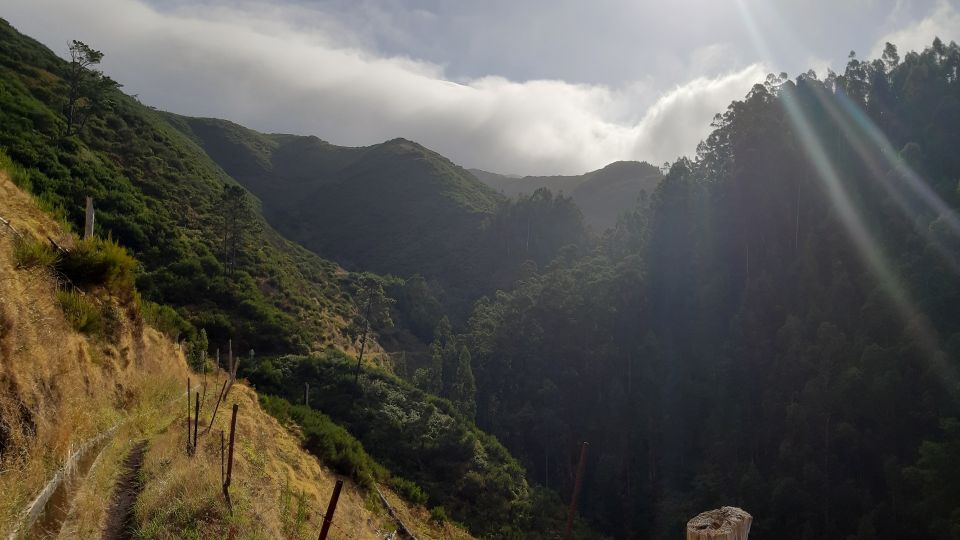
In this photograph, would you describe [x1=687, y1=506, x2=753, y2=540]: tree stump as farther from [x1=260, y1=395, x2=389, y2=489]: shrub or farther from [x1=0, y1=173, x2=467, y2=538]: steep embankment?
[x1=260, y1=395, x2=389, y2=489]: shrub

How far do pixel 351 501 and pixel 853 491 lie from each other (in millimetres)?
43648

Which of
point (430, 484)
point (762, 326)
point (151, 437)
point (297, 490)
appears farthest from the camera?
point (762, 326)

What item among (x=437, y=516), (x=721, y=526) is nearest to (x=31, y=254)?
(x=721, y=526)

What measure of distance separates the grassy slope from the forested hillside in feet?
87.5

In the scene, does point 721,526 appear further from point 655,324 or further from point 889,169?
point 655,324

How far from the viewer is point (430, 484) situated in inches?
1209

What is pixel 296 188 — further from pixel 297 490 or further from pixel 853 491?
pixel 297 490

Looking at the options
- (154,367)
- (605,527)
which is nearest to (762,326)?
(605,527)

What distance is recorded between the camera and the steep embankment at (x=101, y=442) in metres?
6.80

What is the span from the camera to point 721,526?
9.77 feet

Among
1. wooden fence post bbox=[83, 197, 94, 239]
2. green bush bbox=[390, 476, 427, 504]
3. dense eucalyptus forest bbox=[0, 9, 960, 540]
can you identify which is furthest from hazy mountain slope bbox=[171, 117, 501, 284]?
wooden fence post bbox=[83, 197, 94, 239]

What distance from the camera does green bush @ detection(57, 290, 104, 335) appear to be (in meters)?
10.2

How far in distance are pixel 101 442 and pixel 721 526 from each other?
947 centimetres

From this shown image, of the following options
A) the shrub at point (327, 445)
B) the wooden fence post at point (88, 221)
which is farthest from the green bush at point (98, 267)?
the shrub at point (327, 445)
